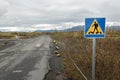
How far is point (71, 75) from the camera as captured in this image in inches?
436

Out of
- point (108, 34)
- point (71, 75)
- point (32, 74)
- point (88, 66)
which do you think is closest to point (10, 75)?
point (32, 74)

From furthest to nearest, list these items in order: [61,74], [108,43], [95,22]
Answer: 1. [108,43]
2. [61,74]
3. [95,22]

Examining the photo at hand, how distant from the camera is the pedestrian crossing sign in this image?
8344 millimetres

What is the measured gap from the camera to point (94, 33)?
841cm

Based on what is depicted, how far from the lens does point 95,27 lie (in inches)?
330

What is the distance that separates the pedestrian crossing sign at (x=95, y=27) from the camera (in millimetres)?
8344

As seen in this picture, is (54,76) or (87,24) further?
(54,76)

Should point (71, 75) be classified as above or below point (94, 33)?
below

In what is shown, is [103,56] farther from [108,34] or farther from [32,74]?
[108,34]

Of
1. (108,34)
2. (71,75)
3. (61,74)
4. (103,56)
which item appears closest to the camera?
(71,75)

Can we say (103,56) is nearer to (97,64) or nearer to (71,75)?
(97,64)

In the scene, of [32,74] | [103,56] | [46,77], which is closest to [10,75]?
[32,74]

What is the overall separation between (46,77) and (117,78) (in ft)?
12.2

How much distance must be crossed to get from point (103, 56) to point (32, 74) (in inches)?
153
